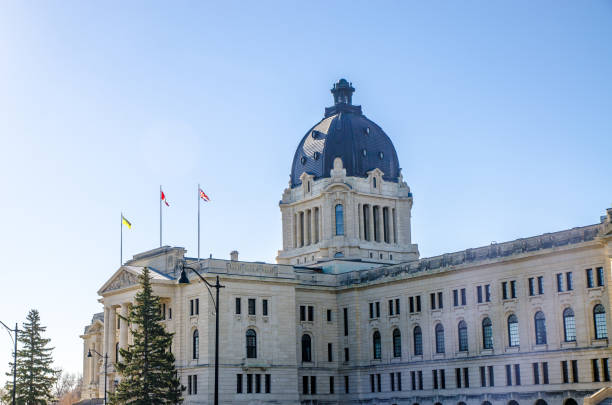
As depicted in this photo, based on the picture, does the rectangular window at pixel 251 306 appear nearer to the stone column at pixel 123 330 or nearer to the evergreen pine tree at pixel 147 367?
the evergreen pine tree at pixel 147 367

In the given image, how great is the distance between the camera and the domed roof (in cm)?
11722

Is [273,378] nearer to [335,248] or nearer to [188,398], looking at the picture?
[188,398]

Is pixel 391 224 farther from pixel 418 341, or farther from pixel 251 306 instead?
pixel 251 306

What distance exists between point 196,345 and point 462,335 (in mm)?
26129

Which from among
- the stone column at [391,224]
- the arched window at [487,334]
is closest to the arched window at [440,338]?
the arched window at [487,334]

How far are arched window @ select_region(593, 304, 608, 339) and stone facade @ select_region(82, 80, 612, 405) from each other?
0.11 meters

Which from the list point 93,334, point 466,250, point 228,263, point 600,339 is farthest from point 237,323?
point 93,334

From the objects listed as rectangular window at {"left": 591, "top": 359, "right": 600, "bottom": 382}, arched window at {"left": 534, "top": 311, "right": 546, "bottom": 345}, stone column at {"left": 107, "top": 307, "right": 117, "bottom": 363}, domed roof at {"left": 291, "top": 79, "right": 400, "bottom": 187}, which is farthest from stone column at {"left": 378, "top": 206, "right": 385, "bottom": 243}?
rectangular window at {"left": 591, "top": 359, "right": 600, "bottom": 382}

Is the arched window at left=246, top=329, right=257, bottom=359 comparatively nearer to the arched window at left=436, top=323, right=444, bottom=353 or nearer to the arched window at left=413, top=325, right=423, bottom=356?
the arched window at left=413, top=325, right=423, bottom=356

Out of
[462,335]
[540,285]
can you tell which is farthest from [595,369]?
[462,335]

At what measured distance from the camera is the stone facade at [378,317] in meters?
78.7

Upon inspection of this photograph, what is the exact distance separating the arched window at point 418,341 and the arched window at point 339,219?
22.9 m

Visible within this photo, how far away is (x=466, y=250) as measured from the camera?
89125 millimetres

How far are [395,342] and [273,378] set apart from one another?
12926mm
